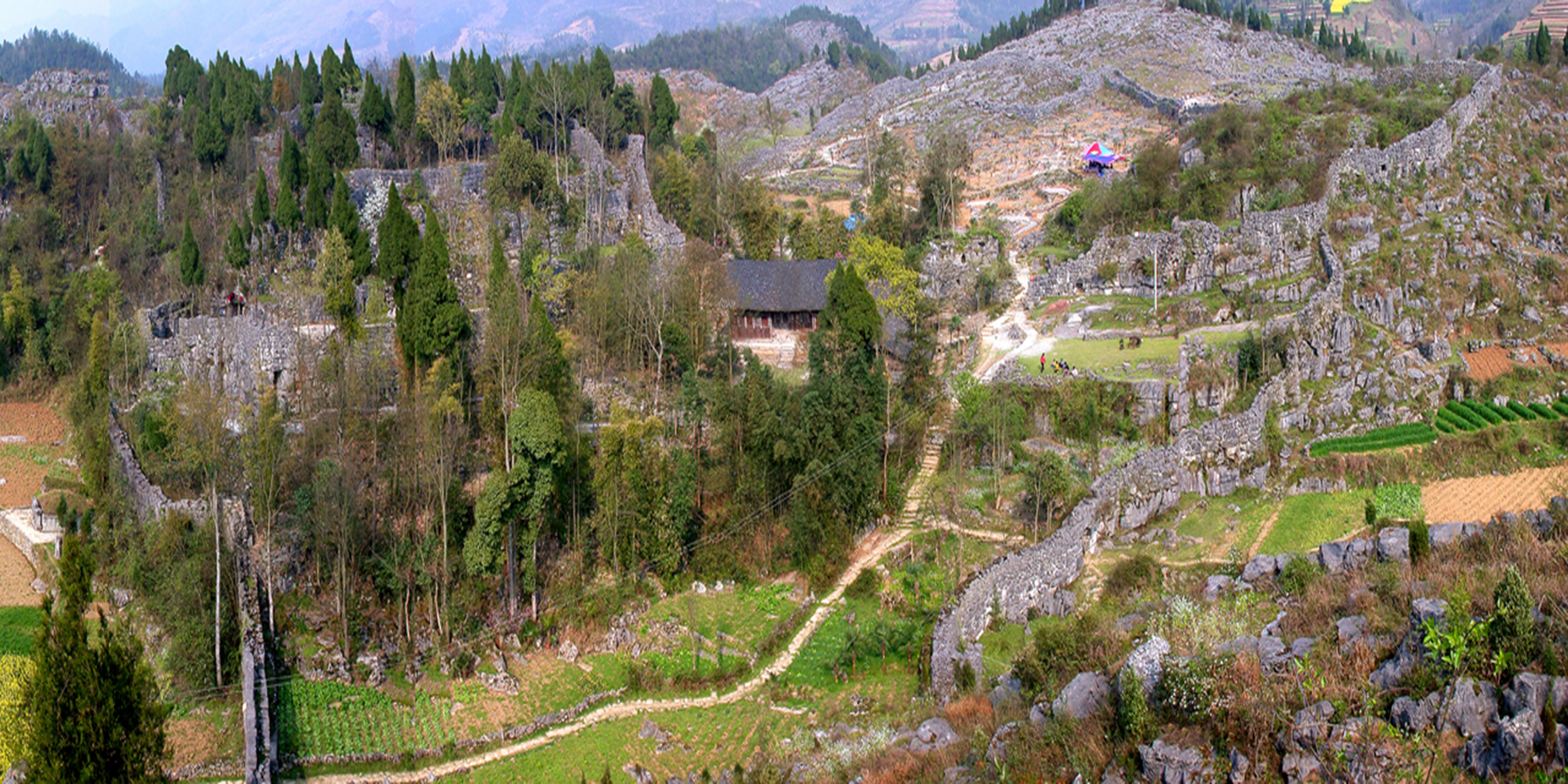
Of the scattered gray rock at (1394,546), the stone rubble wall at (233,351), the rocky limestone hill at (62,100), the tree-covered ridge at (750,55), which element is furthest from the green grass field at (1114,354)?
the tree-covered ridge at (750,55)

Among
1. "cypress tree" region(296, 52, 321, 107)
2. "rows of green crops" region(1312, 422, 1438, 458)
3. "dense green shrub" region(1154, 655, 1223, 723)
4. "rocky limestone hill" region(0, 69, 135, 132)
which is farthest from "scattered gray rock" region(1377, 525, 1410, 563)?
"rocky limestone hill" region(0, 69, 135, 132)

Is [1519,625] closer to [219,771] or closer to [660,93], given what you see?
[219,771]

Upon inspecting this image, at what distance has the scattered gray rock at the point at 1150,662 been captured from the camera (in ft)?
44.9

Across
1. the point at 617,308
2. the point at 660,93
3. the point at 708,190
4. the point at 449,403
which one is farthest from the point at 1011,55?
the point at 449,403

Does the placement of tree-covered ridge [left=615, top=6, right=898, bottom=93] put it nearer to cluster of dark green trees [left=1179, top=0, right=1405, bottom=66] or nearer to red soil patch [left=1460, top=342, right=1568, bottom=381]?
cluster of dark green trees [left=1179, top=0, right=1405, bottom=66]

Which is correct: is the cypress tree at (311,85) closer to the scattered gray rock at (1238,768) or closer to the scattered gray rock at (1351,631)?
the scattered gray rock at (1351,631)

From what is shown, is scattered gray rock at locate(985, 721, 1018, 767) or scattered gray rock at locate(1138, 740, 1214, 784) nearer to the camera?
scattered gray rock at locate(1138, 740, 1214, 784)

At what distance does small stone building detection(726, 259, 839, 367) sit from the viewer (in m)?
36.7

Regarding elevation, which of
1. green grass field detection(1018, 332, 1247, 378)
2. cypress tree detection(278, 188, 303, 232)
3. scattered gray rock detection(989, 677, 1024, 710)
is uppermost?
cypress tree detection(278, 188, 303, 232)

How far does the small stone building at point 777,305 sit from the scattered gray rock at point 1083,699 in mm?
22146

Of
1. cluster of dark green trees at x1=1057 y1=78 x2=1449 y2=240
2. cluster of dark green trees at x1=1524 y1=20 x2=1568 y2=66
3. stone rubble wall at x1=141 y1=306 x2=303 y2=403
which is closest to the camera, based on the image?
stone rubble wall at x1=141 y1=306 x2=303 y2=403

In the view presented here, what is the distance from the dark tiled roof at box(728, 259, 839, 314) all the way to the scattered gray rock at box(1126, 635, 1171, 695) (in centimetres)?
2222

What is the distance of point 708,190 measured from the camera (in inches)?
1711

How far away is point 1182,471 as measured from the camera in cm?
2745
